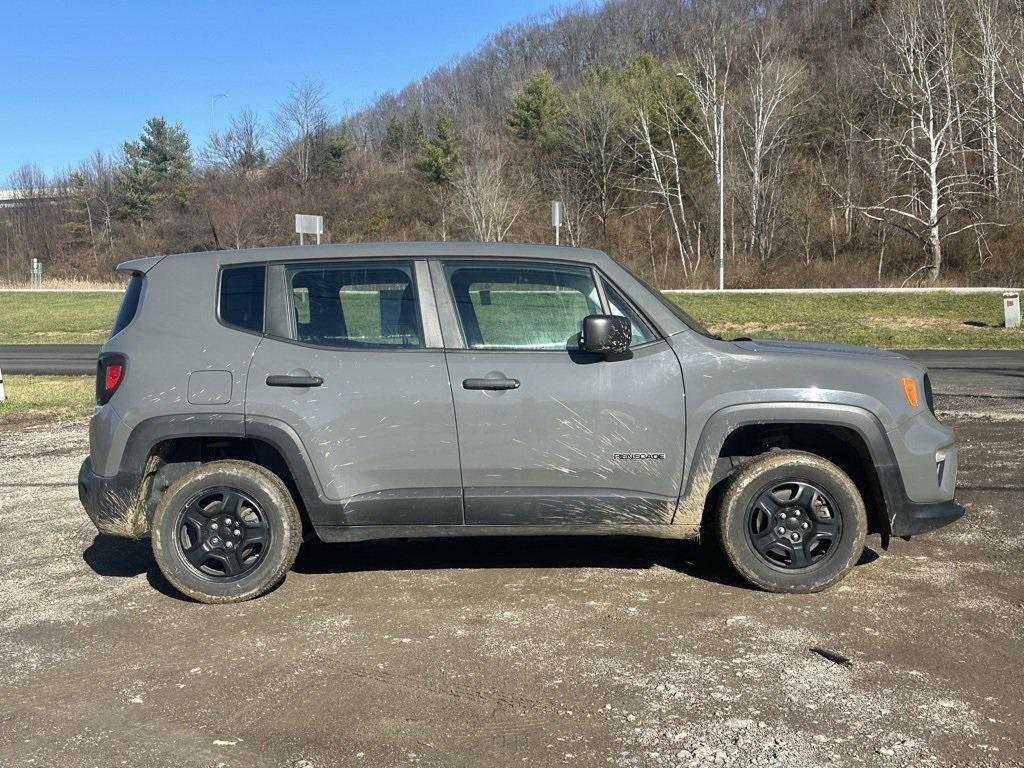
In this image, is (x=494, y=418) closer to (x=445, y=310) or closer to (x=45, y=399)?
(x=445, y=310)

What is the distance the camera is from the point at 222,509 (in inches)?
199

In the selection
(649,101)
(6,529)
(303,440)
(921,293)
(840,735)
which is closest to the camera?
(840,735)

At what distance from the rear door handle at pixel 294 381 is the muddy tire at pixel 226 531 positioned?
0.47m

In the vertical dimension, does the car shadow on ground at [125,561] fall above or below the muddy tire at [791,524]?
below

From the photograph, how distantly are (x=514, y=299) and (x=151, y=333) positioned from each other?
1872 millimetres

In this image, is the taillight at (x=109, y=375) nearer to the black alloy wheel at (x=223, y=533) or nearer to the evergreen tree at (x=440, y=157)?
the black alloy wheel at (x=223, y=533)

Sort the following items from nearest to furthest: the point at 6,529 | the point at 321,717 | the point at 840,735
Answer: the point at 840,735, the point at 321,717, the point at 6,529

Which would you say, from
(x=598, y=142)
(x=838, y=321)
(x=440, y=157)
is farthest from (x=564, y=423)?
(x=440, y=157)

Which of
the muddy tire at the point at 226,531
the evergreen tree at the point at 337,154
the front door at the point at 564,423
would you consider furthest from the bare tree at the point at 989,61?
the evergreen tree at the point at 337,154

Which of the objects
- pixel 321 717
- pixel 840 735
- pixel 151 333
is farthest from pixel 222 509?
pixel 840 735

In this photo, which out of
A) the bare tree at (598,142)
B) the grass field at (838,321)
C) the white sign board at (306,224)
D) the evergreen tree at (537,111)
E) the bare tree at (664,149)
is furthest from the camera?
the evergreen tree at (537,111)

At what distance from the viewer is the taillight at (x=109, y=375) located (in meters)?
5.02

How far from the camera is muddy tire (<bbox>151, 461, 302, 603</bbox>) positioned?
5.01m

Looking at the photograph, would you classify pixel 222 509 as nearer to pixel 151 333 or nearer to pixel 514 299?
pixel 151 333
